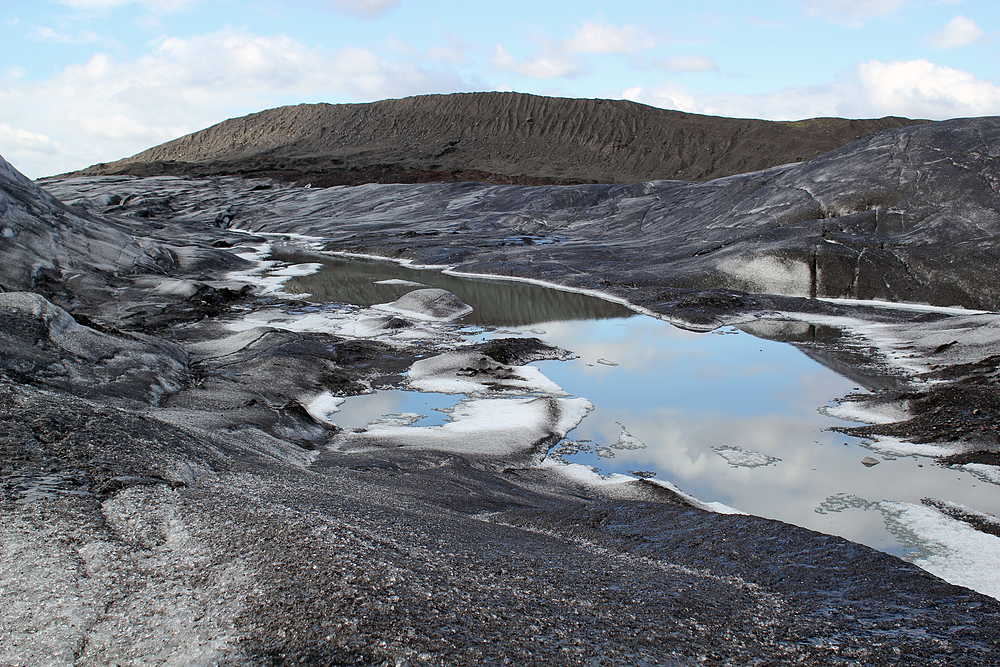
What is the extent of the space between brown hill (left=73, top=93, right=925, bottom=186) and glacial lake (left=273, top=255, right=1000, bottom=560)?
90.1 ft

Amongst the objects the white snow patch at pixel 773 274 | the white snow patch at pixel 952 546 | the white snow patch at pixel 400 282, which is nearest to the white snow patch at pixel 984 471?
the white snow patch at pixel 952 546

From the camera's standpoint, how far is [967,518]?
150 inches

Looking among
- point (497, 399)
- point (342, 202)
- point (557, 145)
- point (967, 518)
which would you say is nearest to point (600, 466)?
point (497, 399)

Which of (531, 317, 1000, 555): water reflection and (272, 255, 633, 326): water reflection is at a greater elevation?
(272, 255, 633, 326): water reflection

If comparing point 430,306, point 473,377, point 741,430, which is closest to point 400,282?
point 430,306

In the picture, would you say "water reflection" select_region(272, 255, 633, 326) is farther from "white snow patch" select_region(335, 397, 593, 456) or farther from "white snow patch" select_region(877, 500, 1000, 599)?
"white snow patch" select_region(877, 500, 1000, 599)

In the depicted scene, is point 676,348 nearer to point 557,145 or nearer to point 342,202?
point 342,202

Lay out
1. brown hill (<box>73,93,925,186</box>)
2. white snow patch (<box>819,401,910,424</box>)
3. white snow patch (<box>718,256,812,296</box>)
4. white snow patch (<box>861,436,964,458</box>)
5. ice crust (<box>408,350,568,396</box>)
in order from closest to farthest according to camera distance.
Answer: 1. white snow patch (<box>861,436,964,458</box>)
2. white snow patch (<box>819,401,910,424</box>)
3. ice crust (<box>408,350,568,396</box>)
4. white snow patch (<box>718,256,812,296</box>)
5. brown hill (<box>73,93,925,186</box>)

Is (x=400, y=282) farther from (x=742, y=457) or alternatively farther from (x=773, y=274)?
(x=742, y=457)

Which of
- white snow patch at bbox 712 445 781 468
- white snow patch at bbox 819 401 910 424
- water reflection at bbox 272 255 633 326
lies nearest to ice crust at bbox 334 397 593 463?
white snow patch at bbox 712 445 781 468

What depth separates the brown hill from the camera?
39938 millimetres

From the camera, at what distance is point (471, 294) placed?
12875 millimetres

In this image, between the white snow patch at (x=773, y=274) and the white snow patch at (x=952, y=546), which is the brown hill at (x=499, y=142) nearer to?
the white snow patch at (x=773, y=274)

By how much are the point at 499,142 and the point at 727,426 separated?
43.7 meters
